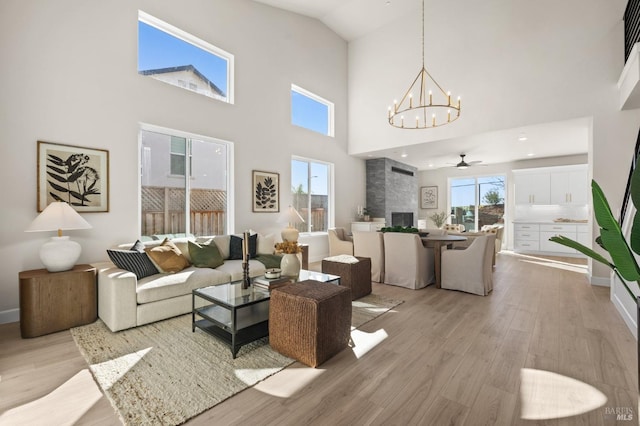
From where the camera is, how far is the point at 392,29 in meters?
6.79

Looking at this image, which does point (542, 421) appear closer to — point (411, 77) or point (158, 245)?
point (158, 245)

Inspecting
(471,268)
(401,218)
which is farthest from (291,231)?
(401,218)

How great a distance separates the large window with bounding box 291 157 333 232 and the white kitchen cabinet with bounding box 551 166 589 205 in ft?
19.5

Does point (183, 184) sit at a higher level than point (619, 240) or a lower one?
higher

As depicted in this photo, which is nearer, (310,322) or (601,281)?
(310,322)

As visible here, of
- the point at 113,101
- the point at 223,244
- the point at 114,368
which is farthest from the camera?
the point at 223,244

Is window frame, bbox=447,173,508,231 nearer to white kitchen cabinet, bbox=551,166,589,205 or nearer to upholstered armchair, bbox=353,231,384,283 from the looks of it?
white kitchen cabinet, bbox=551,166,589,205

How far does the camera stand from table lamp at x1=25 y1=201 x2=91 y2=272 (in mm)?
2811

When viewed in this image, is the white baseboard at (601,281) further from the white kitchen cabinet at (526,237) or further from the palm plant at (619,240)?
the palm plant at (619,240)

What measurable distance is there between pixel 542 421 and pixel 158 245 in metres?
3.96

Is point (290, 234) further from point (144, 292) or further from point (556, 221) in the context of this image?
point (556, 221)

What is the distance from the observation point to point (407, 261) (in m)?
4.38

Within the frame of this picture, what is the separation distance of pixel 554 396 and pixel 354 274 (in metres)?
2.26

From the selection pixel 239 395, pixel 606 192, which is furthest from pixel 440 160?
pixel 239 395
